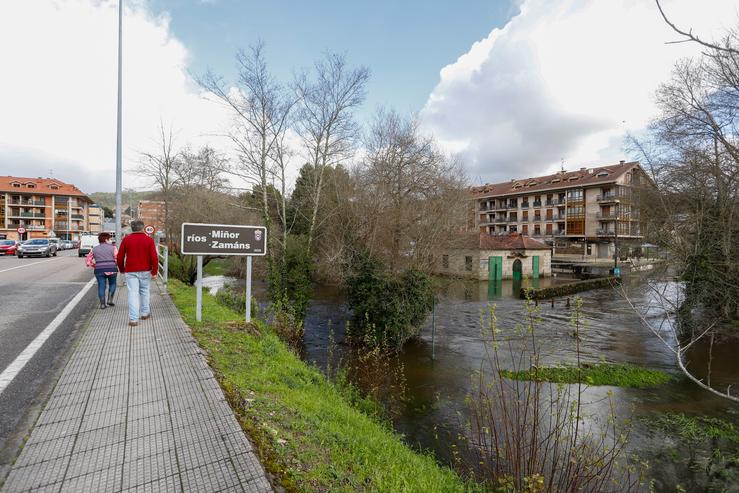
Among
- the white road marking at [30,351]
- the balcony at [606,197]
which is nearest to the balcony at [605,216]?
the balcony at [606,197]

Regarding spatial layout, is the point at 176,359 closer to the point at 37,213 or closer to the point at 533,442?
the point at 533,442

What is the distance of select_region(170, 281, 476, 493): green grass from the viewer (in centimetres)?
279

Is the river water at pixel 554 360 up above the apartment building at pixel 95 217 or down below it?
below

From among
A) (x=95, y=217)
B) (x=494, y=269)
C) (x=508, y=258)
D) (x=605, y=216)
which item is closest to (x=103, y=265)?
(x=494, y=269)

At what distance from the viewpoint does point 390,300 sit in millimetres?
13664

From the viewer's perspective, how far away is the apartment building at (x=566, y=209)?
5088 centimetres

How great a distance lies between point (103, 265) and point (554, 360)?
13.1m

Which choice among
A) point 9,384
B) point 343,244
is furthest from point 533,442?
point 343,244

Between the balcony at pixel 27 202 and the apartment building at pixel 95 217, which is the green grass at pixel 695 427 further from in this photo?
the apartment building at pixel 95 217

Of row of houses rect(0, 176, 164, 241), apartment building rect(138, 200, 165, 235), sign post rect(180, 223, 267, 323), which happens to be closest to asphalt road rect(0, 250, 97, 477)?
sign post rect(180, 223, 267, 323)

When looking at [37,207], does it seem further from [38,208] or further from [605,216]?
[605,216]

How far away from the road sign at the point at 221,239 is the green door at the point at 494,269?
101 ft

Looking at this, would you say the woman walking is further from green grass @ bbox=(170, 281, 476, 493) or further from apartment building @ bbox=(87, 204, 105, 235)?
apartment building @ bbox=(87, 204, 105, 235)

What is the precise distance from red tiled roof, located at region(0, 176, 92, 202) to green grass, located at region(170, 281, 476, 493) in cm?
8897
